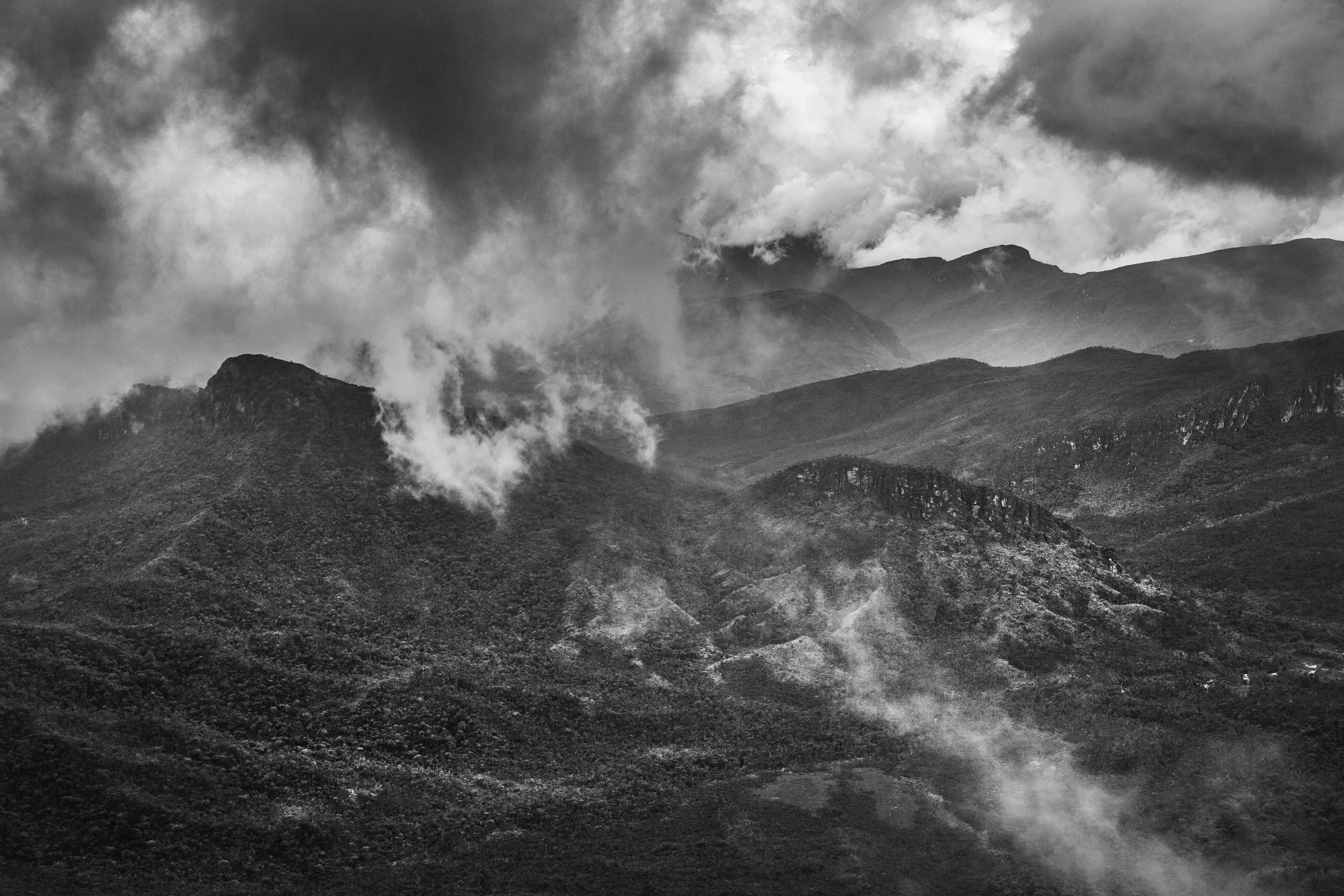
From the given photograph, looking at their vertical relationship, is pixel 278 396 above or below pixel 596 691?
above

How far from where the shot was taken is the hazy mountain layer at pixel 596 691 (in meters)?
75.8

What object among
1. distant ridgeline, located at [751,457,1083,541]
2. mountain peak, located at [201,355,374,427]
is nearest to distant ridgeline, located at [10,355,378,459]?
mountain peak, located at [201,355,374,427]

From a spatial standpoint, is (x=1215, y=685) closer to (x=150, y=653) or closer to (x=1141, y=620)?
(x=1141, y=620)

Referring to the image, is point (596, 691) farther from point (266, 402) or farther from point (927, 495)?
point (266, 402)

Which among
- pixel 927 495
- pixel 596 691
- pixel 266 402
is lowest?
pixel 596 691

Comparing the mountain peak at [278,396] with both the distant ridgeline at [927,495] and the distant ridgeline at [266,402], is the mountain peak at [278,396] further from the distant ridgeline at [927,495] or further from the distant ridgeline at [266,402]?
the distant ridgeline at [927,495]

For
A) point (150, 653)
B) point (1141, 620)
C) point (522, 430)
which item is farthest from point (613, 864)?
point (522, 430)

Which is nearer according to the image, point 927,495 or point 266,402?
point 927,495

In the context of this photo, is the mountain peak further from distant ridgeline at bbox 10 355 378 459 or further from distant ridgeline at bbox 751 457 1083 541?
distant ridgeline at bbox 751 457 1083 541

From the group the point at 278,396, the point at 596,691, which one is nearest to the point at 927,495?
the point at 596,691

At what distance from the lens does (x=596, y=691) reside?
110750 millimetres

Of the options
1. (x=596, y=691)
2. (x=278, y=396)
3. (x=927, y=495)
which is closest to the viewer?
(x=596, y=691)

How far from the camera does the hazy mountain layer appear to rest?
7575 cm

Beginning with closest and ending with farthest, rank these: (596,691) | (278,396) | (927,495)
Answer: (596,691) → (927,495) → (278,396)
